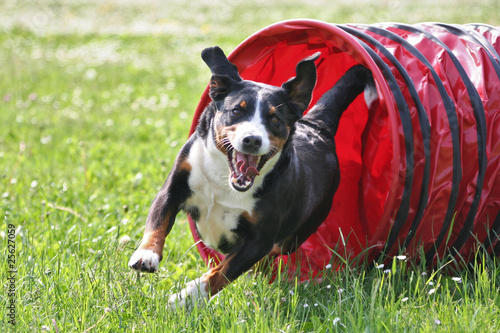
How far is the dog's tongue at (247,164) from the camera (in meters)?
3.41

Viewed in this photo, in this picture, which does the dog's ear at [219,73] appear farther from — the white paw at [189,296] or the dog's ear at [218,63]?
the white paw at [189,296]

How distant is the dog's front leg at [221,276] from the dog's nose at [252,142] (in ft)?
1.72

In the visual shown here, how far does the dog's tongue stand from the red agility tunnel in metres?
0.61

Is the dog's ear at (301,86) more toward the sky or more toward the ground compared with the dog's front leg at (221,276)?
more toward the sky

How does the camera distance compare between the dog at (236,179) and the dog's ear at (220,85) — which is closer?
the dog at (236,179)

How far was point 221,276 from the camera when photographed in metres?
3.27

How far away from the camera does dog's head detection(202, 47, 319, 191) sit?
3.32 metres

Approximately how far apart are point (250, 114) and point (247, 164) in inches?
10.5

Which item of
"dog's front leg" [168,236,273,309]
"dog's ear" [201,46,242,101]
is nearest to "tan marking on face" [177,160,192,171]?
"dog's ear" [201,46,242,101]

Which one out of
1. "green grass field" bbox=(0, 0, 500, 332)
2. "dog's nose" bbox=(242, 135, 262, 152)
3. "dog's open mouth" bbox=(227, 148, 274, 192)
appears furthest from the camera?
"dog's open mouth" bbox=(227, 148, 274, 192)

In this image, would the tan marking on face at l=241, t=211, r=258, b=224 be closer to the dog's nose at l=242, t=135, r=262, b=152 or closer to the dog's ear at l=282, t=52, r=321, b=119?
A: the dog's nose at l=242, t=135, r=262, b=152

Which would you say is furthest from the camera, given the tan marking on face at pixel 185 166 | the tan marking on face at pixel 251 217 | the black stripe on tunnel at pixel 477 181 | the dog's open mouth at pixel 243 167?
the black stripe on tunnel at pixel 477 181

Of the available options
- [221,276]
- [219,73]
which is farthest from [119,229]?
[219,73]

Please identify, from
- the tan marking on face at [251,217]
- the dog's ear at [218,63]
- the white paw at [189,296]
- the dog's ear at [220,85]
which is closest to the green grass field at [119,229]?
the white paw at [189,296]
